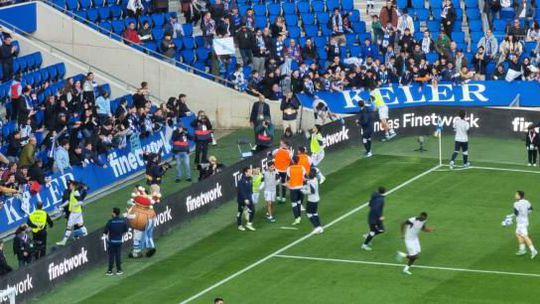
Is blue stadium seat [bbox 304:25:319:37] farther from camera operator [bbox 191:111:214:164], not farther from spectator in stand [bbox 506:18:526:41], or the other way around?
camera operator [bbox 191:111:214:164]

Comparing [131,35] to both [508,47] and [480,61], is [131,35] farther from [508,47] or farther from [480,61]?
[508,47]

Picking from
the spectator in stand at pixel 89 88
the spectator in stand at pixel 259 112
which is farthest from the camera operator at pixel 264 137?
the spectator in stand at pixel 89 88

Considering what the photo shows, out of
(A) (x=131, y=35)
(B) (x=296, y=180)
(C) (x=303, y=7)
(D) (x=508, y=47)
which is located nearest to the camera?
(B) (x=296, y=180)

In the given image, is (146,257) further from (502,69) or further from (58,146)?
(502,69)

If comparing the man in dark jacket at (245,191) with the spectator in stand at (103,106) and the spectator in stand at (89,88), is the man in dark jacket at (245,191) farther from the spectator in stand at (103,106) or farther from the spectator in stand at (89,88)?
the spectator in stand at (89,88)

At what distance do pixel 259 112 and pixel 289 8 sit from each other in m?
11.1

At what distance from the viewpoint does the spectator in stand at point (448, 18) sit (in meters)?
60.6

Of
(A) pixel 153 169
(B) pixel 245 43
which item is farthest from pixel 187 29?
(A) pixel 153 169

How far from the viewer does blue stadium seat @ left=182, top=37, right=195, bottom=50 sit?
2235 inches

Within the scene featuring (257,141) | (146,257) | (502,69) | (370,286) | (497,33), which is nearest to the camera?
(370,286)

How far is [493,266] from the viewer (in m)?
39.2

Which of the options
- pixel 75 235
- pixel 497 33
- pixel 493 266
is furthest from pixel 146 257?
pixel 497 33

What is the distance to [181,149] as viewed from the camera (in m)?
47.4

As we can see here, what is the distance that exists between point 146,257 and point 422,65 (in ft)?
61.4
